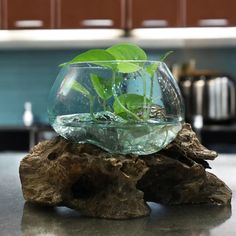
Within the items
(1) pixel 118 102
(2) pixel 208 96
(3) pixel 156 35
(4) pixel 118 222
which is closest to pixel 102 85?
(1) pixel 118 102

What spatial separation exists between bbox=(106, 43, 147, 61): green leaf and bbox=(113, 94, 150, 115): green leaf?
0.19 feet

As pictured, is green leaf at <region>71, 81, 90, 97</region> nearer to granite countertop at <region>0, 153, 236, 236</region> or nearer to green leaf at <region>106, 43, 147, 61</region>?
green leaf at <region>106, 43, 147, 61</region>

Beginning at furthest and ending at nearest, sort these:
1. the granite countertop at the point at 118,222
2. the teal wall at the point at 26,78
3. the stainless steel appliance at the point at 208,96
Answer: the teal wall at the point at 26,78 → the stainless steel appliance at the point at 208,96 → the granite countertop at the point at 118,222

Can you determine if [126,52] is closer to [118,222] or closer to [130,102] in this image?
[130,102]

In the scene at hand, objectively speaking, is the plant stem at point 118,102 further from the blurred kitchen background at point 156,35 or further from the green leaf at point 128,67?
the blurred kitchen background at point 156,35

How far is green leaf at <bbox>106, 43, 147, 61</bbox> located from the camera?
0.69 metres

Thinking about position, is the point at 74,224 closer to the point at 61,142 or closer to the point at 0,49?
the point at 61,142

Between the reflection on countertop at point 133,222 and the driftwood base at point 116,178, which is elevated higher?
the driftwood base at point 116,178

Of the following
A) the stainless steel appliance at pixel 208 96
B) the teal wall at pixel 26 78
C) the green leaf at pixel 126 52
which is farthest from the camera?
the teal wall at pixel 26 78

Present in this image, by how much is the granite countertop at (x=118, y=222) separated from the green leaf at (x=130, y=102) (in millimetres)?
146

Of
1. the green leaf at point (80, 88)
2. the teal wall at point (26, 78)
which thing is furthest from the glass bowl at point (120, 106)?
the teal wall at point (26, 78)

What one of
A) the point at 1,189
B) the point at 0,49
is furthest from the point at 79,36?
the point at 1,189

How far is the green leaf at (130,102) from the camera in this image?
68 centimetres

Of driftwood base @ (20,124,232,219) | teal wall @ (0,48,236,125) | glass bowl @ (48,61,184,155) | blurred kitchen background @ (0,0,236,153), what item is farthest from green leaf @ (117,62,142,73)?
teal wall @ (0,48,236,125)
